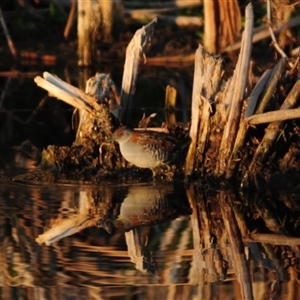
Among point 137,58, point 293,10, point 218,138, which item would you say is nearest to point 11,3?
point 293,10

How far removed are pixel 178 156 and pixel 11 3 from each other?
1127 centimetres

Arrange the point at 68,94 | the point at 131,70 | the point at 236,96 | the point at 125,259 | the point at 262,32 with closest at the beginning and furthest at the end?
the point at 125,259
the point at 236,96
the point at 68,94
the point at 131,70
the point at 262,32

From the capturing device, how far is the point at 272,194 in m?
8.80

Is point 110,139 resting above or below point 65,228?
above

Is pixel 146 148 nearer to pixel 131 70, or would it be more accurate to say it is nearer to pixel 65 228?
pixel 131 70

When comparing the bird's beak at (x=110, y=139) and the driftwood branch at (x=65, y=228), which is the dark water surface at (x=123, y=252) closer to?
the driftwood branch at (x=65, y=228)

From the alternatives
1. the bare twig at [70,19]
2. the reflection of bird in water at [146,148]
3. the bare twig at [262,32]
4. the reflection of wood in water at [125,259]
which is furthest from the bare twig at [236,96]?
the bare twig at [70,19]

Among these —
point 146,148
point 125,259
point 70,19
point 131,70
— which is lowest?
point 125,259

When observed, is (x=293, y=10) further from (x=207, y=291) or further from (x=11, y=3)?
(x=207, y=291)

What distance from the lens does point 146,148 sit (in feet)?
29.6

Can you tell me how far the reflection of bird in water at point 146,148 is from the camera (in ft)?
29.6

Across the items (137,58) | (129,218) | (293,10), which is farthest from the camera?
(293,10)

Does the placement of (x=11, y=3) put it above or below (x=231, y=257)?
Result: above

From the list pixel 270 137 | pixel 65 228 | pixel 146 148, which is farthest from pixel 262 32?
pixel 65 228
